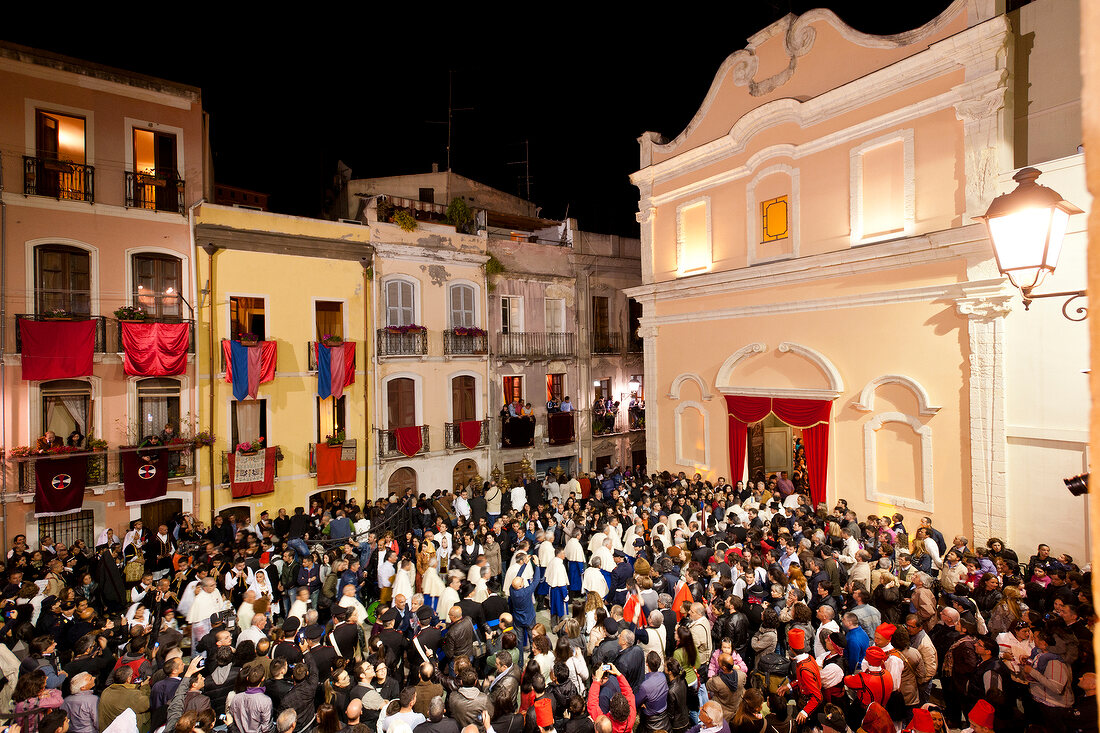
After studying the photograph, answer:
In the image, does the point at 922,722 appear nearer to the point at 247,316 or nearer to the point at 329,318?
the point at 329,318

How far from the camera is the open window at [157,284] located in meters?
15.8

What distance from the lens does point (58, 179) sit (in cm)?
1482

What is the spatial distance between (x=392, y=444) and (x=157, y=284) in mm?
8185

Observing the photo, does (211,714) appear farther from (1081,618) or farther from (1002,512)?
(1002,512)

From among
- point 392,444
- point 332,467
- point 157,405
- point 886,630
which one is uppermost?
point 157,405

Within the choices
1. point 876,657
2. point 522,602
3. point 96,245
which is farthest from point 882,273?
point 96,245

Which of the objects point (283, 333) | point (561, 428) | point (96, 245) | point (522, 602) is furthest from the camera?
point (561, 428)

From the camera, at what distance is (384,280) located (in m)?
20.0

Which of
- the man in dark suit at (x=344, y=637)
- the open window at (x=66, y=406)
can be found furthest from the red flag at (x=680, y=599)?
the open window at (x=66, y=406)

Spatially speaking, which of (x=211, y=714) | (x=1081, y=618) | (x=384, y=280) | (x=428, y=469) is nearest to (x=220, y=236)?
(x=384, y=280)

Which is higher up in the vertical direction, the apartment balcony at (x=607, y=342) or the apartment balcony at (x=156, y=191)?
the apartment balcony at (x=156, y=191)

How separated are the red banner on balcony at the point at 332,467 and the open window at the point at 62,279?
706cm

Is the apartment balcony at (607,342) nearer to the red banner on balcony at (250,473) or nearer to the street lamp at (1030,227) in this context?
the red banner on balcony at (250,473)

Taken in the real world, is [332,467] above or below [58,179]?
below
